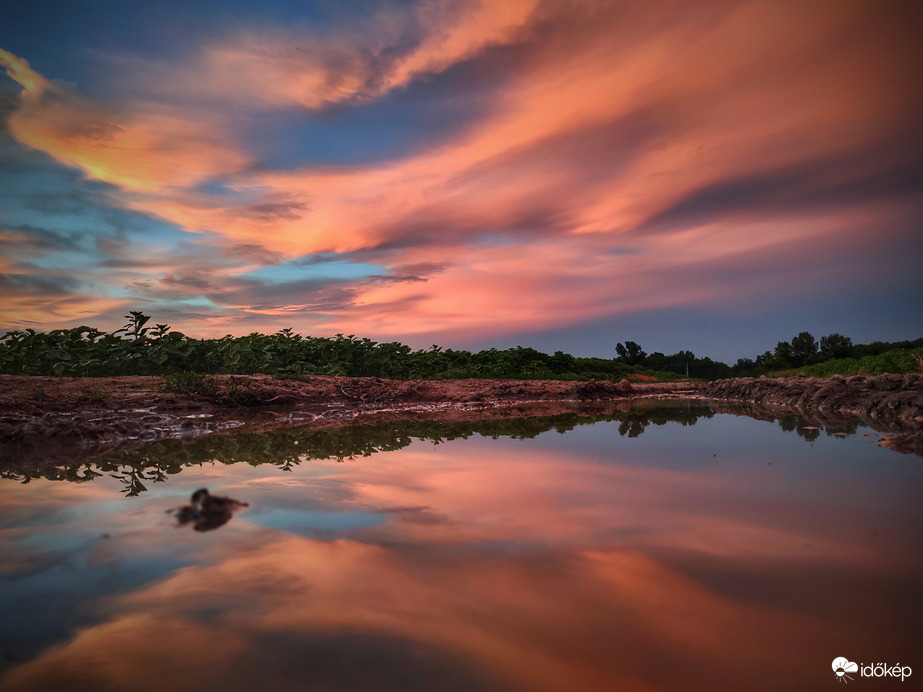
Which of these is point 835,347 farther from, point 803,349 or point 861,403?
point 861,403

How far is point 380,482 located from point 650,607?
2671mm

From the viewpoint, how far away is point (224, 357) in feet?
45.0

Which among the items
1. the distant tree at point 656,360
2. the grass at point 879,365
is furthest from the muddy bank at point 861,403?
the distant tree at point 656,360

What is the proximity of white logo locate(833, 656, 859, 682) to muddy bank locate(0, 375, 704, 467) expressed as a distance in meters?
6.50

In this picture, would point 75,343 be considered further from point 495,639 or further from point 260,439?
point 495,639

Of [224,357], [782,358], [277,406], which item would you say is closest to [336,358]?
[224,357]

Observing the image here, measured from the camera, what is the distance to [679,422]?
874 cm

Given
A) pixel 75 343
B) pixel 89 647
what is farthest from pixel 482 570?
pixel 75 343

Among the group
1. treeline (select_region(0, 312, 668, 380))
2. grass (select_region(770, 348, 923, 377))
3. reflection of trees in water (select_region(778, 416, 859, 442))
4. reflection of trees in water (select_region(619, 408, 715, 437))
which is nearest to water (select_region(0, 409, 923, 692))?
reflection of trees in water (select_region(778, 416, 859, 442))

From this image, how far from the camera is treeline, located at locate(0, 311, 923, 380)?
40.2 ft

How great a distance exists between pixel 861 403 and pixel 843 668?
956 cm

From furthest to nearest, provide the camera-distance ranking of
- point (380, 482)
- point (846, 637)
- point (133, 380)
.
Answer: point (133, 380) < point (380, 482) < point (846, 637)

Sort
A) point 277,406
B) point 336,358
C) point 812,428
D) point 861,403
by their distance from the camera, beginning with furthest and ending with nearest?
point 336,358 < point 277,406 < point 861,403 < point 812,428

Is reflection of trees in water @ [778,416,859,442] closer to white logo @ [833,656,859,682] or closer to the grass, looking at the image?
white logo @ [833,656,859,682]
